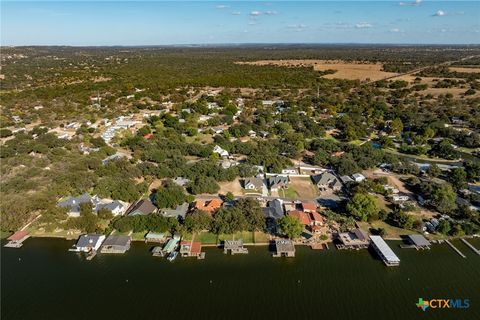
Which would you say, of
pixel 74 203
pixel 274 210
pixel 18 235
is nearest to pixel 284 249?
pixel 274 210

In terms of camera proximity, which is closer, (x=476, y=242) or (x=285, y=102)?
(x=476, y=242)

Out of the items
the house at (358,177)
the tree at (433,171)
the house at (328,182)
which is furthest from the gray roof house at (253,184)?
the tree at (433,171)

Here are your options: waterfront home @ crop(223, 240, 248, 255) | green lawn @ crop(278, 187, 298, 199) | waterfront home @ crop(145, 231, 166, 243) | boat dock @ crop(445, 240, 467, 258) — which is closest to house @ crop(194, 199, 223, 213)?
waterfront home @ crop(145, 231, 166, 243)

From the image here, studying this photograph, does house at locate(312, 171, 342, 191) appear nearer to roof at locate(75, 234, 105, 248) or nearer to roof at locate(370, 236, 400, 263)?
roof at locate(370, 236, 400, 263)

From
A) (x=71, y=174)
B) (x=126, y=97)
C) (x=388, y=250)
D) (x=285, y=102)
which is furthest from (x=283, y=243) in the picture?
(x=126, y=97)

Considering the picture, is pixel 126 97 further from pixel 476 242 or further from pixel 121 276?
pixel 476 242

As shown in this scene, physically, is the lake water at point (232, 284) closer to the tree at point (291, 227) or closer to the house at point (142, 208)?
the tree at point (291, 227)
